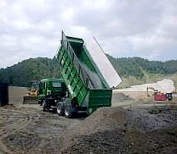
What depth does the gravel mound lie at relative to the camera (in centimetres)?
841

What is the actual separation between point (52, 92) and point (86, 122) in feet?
32.0

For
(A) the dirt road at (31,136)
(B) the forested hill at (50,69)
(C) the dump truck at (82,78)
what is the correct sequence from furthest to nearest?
(B) the forested hill at (50,69), (C) the dump truck at (82,78), (A) the dirt road at (31,136)

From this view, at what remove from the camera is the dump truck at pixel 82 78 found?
57.6ft

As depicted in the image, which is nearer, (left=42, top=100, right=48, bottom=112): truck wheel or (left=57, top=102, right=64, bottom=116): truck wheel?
(left=57, top=102, right=64, bottom=116): truck wheel

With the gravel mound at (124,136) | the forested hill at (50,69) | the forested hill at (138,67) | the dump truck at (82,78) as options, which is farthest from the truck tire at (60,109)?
the forested hill at (138,67)

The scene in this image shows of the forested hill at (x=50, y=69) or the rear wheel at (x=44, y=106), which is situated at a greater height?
the forested hill at (x=50, y=69)

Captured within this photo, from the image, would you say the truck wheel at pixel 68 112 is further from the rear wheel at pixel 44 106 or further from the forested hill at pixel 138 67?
the forested hill at pixel 138 67

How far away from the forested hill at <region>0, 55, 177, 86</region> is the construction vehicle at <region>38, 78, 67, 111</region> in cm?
576

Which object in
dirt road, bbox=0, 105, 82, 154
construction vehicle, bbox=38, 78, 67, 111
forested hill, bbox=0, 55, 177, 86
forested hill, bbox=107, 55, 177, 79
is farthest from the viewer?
forested hill, bbox=107, 55, 177, 79

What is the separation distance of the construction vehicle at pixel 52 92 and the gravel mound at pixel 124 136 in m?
9.66

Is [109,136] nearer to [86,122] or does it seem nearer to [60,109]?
[86,122]

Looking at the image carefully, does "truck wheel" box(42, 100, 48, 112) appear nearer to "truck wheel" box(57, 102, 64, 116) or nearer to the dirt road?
"truck wheel" box(57, 102, 64, 116)

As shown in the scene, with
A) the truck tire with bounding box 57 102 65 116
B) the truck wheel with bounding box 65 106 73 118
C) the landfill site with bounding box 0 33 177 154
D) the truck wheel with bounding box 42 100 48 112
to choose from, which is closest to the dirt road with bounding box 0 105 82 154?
the landfill site with bounding box 0 33 177 154

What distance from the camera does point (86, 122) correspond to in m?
12.1
